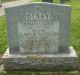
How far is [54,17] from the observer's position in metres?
5.60

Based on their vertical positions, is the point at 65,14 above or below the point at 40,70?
above

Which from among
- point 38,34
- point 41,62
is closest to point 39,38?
point 38,34

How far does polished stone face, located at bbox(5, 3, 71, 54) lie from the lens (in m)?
5.57

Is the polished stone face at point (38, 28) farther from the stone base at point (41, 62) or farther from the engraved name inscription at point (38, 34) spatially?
the stone base at point (41, 62)

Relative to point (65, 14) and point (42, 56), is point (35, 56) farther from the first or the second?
point (65, 14)

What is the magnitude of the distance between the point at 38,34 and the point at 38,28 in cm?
13

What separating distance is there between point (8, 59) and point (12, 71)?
0.26 m

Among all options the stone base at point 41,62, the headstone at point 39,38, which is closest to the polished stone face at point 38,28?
the headstone at point 39,38

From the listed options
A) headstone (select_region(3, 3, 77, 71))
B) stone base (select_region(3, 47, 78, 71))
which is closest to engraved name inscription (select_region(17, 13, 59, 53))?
headstone (select_region(3, 3, 77, 71))

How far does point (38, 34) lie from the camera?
574 cm

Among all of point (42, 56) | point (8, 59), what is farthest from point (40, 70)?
point (8, 59)

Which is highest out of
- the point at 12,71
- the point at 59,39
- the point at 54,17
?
the point at 54,17

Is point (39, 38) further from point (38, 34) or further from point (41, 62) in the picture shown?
point (41, 62)

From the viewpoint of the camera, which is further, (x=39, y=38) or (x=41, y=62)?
(x=39, y=38)
